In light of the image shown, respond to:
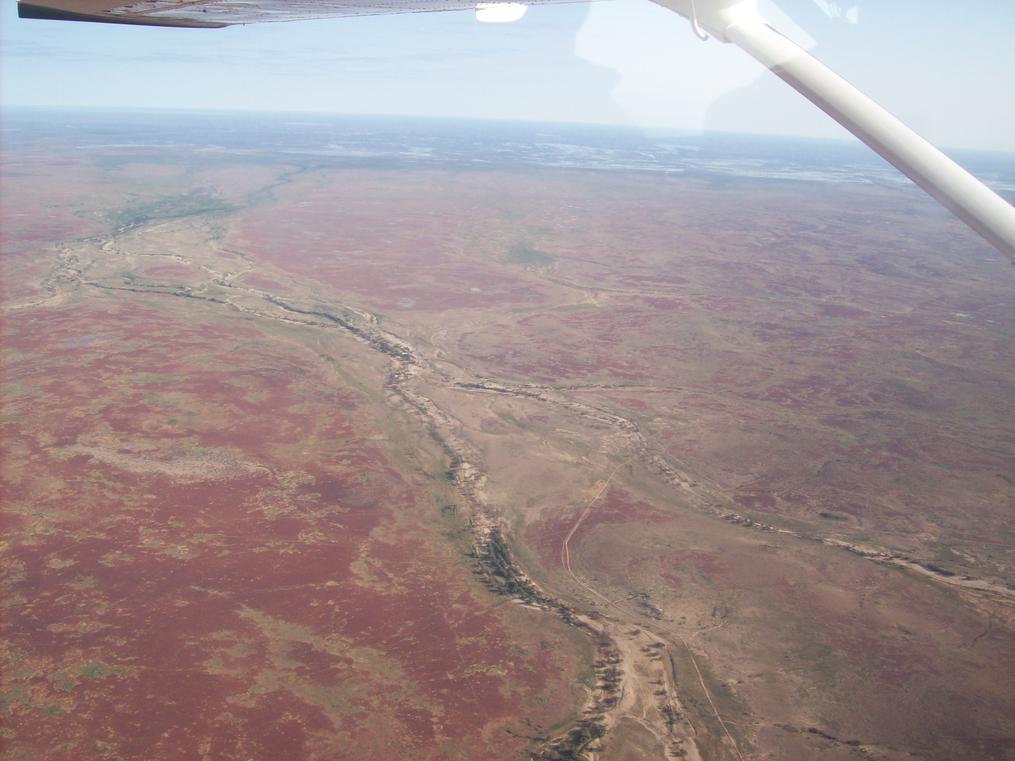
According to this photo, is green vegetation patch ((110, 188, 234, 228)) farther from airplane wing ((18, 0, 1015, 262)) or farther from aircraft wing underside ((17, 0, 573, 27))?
airplane wing ((18, 0, 1015, 262))

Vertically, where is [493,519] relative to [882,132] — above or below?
below

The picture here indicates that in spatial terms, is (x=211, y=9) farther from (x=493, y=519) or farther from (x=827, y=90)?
(x=493, y=519)

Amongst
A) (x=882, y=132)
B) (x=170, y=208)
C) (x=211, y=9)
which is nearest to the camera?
(x=882, y=132)

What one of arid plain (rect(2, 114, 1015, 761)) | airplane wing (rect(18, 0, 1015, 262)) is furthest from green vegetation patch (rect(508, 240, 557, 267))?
airplane wing (rect(18, 0, 1015, 262))

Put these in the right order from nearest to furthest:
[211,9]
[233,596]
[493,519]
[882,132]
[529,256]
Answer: [882,132]
[211,9]
[233,596]
[493,519]
[529,256]

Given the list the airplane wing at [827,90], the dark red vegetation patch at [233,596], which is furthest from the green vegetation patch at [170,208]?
the airplane wing at [827,90]

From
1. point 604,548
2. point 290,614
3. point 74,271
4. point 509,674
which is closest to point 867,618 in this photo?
point 604,548

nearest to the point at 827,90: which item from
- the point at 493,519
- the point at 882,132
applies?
the point at 882,132
